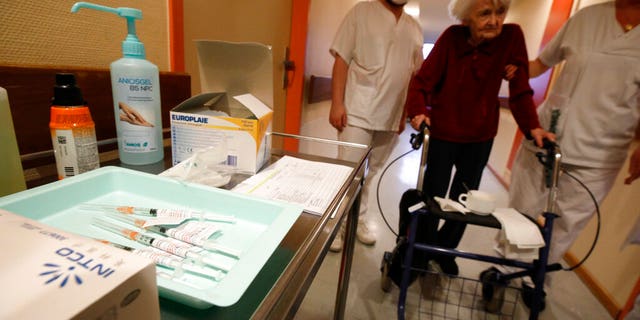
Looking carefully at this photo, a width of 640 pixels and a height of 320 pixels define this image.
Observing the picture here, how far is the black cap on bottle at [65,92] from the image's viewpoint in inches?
17.0

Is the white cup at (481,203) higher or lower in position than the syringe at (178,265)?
lower

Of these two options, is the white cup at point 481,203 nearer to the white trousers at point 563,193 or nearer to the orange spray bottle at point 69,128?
the white trousers at point 563,193

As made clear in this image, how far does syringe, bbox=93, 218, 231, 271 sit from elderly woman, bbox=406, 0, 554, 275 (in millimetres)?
949

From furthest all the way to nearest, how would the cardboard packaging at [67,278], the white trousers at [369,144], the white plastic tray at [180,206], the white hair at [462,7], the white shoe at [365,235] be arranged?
the white shoe at [365,235]
the white trousers at [369,144]
the white hair at [462,7]
the white plastic tray at [180,206]
the cardboard packaging at [67,278]

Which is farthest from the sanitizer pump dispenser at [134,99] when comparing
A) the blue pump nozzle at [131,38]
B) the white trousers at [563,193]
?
the white trousers at [563,193]

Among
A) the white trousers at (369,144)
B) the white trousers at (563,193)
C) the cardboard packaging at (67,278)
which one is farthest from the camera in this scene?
the white trousers at (369,144)

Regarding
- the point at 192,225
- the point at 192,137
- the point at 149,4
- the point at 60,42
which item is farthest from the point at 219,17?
the point at 192,225

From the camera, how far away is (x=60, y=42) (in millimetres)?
583

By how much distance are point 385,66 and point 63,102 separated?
1.23 meters

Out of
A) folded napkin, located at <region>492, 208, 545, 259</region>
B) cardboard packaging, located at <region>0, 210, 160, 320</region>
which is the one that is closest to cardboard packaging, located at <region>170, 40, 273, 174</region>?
cardboard packaging, located at <region>0, 210, 160, 320</region>

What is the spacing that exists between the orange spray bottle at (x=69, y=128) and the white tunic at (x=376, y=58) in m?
1.13

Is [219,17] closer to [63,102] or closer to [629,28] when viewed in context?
[63,102]

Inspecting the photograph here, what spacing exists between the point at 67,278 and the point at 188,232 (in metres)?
0.18

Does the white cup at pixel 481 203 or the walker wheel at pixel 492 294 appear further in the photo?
the walker wheel at pixel 492 294
